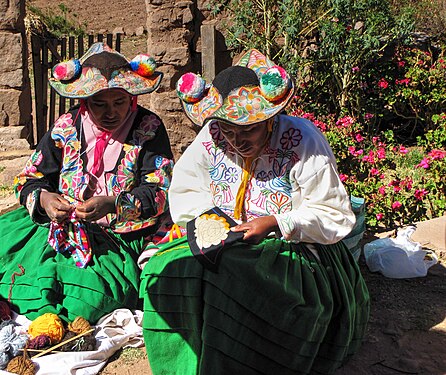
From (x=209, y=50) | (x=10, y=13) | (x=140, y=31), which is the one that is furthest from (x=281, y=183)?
(x=140, y=31)

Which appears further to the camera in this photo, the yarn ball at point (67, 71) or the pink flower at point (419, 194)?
the pink flower at point (419, 194)

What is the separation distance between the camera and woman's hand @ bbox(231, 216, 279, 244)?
8.78ft

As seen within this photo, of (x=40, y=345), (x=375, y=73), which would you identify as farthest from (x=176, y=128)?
(x=40, y=345)

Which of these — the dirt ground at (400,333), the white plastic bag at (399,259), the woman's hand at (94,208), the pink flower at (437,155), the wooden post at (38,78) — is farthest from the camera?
the wooden post at (38,78)

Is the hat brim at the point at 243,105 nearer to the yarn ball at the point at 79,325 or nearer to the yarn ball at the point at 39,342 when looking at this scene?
the yarn ball at the point at 79,325

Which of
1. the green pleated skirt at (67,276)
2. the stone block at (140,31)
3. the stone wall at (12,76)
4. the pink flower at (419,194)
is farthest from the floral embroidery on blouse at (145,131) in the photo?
the stone block at (140,31)

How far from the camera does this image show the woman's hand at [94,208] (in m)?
3.40

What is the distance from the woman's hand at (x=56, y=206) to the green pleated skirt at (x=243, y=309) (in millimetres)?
858

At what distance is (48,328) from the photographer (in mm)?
3242

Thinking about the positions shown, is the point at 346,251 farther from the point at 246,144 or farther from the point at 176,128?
the point at 176,128

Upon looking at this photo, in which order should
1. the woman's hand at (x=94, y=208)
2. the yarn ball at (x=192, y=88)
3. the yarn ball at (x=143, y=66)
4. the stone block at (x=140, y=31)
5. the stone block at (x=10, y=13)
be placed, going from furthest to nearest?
the stone block at (x=140, y=31) < the stone block at (x=10, y=13) < the yarn ball at (x=143, y=66) < the woman's hand at (x=94, y=208) < the yarn ball at (x=192, y=88)

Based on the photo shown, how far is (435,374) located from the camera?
3062 millimetres

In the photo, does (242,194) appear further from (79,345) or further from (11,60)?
(11,60)

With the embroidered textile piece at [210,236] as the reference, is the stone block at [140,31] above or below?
above
